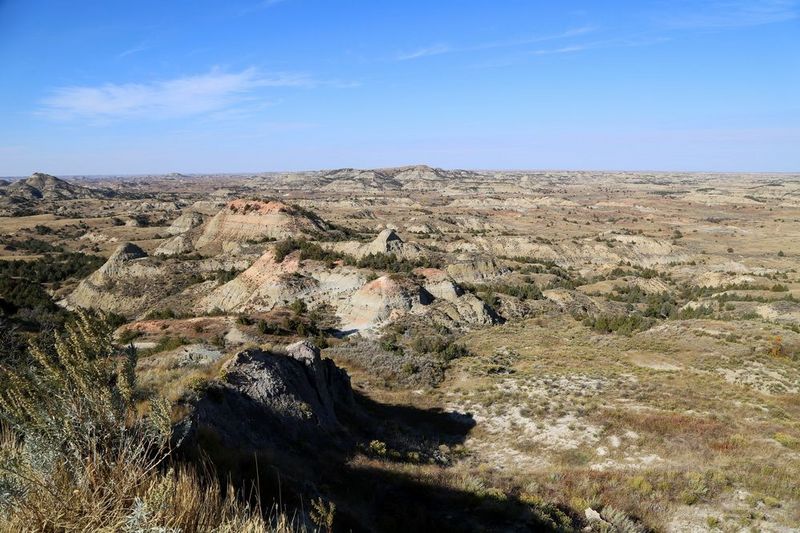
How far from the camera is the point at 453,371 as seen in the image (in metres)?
24.6

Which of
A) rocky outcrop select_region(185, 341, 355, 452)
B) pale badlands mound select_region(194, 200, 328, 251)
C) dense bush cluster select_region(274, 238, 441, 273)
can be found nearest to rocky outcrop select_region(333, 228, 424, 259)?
dense bush cluster select_region(274, 238, 441, 273)

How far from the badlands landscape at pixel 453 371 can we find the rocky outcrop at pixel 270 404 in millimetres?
69

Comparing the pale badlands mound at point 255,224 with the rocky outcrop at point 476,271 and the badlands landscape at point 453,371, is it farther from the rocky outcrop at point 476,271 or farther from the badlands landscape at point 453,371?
the rocky outcrop at point 476,271

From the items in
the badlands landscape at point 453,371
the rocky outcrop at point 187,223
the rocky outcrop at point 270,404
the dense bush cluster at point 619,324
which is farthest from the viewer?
the rocky outcrop at point 187,223

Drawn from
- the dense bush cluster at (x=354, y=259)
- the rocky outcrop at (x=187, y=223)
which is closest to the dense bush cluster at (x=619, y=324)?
the dense bush cluster at (x=354, y=259)

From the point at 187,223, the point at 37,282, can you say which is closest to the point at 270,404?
the point at 37,282

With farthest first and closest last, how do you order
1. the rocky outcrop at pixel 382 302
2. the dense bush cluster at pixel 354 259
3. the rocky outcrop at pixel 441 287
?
the dense bush cluster at pixel 354 259, the rocky outcrop at pixel 441 287, the rocky outcrop at pixel 382 302

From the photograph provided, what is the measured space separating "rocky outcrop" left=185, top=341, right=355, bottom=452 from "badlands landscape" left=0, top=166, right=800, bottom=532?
0.23 feet

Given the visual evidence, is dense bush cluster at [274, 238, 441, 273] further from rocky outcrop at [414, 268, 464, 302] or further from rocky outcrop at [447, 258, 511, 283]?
rocky outcrop at [414, 268, 464, 302]

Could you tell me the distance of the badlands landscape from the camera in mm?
9406

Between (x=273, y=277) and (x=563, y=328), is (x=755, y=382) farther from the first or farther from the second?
(x=273, y=277)

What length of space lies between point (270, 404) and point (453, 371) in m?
14.1

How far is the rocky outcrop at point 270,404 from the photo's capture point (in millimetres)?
9617

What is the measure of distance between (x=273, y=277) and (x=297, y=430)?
2972cm
